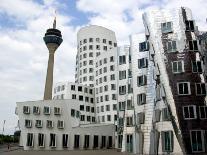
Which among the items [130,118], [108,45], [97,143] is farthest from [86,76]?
[130,118]

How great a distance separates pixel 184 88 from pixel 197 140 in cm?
725

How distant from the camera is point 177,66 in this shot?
42375 millimetres

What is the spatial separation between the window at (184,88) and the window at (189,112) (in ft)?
6.53

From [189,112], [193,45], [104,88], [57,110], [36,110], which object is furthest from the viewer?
[104,88]

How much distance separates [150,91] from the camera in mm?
45969

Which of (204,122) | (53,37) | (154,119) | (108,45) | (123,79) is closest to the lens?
(204,122)

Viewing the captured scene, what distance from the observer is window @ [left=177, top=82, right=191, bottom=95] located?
40938mm

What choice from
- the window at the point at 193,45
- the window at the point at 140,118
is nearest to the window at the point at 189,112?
the window at the point at 140,118

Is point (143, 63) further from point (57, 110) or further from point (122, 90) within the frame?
point (57, 110)

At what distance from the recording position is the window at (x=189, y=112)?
3988 cm

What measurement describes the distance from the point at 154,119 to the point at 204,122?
23.9 feet

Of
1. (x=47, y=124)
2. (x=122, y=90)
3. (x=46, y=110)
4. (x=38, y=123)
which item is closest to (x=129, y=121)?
(x=122, y=90)

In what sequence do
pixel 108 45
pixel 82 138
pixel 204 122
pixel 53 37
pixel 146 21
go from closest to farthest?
pixel 204 122, pixel 146 21, pixel 82 138, pixel 53 37, pixel 108 45

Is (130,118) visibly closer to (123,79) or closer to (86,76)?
(123,79)
